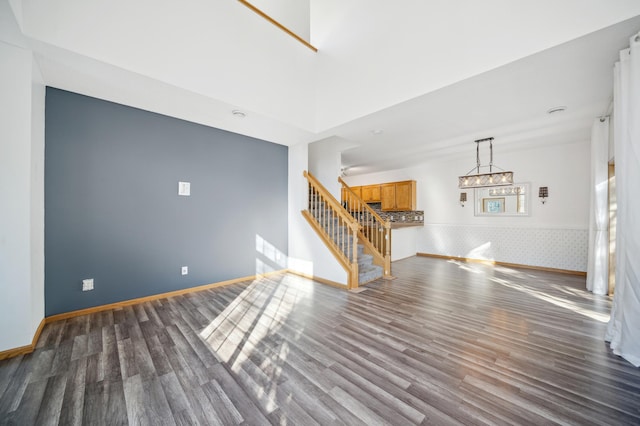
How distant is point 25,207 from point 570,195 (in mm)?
8531

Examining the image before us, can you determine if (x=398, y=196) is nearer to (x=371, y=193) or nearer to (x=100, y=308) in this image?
(x=371, y=193)

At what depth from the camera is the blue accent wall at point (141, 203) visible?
8.76 feet

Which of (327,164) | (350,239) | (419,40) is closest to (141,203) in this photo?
(350,239)

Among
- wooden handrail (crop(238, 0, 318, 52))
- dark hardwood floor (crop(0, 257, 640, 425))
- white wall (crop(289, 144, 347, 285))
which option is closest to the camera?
dark hardwood floor (crop(0, 257, 640, 425))

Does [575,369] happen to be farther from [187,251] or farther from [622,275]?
[187,251]

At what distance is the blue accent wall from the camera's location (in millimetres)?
2670

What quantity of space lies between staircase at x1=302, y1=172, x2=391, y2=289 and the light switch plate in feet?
6.64

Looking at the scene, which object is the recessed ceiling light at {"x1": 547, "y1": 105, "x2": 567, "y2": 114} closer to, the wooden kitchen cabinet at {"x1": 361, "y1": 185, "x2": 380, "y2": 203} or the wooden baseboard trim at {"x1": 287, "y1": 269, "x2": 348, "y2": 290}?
the wooden baseboard trim at {"x1": 287, "y1": 269, "x2": 348, "y2": 290}

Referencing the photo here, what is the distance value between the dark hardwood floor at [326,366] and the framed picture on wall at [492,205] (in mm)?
3106

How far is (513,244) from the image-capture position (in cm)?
559

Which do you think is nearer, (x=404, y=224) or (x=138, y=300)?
(x=138, y=300)

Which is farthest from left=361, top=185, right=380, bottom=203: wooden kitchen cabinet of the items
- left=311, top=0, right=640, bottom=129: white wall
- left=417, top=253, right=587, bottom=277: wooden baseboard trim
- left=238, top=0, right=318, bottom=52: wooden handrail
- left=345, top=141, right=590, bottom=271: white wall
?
left=238, top=0, right=318, bottom=52: wooden handrail

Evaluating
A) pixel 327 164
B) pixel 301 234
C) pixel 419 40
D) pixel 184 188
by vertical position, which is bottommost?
pixel 301 234

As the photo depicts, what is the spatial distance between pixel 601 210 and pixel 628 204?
2.46m
